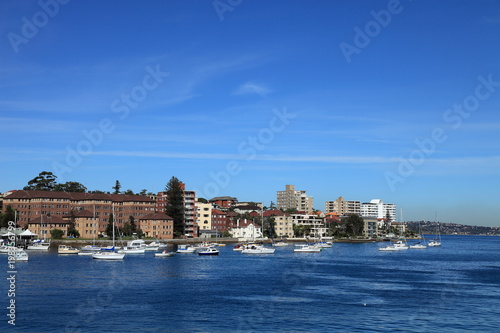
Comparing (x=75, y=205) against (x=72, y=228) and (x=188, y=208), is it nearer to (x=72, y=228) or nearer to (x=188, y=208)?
(x=72, y=228)

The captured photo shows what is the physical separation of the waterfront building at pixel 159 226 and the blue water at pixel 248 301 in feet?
241

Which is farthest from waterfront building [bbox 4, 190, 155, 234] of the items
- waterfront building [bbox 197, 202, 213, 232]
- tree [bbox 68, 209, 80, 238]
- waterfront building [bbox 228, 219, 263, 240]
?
waterfront building [bbox 228, 219, 263, 240]

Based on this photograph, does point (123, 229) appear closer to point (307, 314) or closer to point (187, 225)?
point (187, 225)

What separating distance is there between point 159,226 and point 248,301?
10394 centimetres

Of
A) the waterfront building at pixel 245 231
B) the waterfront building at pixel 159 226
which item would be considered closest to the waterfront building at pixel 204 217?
the waterfront building at pixel 245 231

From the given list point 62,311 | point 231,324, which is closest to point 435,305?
point 231,324

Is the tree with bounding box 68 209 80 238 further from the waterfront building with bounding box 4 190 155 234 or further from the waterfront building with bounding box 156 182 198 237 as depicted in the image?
the waterfront building with bounding box 156 182 198 237

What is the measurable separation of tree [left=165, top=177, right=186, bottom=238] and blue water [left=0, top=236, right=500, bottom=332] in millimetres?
78649

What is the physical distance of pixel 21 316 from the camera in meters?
36.6

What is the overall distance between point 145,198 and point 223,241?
28.0 meters

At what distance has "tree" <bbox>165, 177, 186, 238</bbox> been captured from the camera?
15012 centimetres

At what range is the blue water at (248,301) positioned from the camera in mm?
35281

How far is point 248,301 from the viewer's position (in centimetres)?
4466

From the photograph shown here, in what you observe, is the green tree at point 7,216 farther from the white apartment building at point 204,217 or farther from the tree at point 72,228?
the white apartment building at point 204,217
